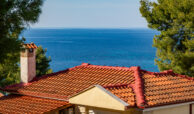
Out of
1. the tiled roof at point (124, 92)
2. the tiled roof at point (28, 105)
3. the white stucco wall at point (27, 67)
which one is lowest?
the tiled roof at point (28, 105)

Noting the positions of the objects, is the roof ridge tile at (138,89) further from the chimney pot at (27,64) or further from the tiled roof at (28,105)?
the chimney pot at (27,64)

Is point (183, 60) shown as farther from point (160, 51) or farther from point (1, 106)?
point (1, 106)

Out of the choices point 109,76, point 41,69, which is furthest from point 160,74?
point 41,69

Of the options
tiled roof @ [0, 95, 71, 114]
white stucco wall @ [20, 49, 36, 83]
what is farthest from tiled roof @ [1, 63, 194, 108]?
white stucco wall @ [20, 49, 36, 83]

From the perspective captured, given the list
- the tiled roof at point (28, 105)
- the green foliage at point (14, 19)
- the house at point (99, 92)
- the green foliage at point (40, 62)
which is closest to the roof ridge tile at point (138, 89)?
the house at point (99, 92)

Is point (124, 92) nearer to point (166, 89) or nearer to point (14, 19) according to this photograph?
point (166, 89)

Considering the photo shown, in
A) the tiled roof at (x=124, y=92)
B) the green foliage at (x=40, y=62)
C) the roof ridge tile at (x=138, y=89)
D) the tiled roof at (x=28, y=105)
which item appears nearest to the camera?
the roof ridge tile at (x=138, y=89)

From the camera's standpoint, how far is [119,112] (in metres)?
12.5

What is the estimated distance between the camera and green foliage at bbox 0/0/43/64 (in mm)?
14677

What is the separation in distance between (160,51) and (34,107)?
1459cm

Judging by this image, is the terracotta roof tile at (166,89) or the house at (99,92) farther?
the terracotta roof tile at (166,89)

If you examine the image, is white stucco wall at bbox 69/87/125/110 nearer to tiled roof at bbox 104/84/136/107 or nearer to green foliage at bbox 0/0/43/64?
tiled roof at bbox 104/84/136/107

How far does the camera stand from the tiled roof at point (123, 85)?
495 inches

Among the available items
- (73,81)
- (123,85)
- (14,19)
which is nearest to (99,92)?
(123,85)
